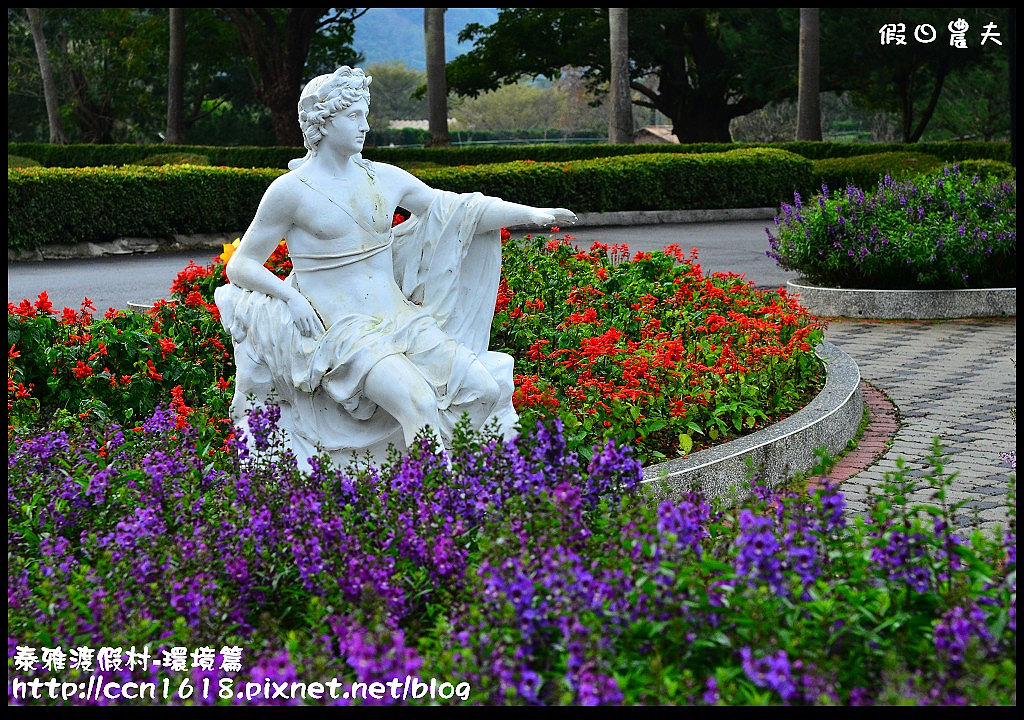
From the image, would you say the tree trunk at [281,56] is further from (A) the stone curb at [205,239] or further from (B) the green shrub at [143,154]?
(A) the stone curb at [205,239]

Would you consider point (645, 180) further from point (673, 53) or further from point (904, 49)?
point (673, 53)

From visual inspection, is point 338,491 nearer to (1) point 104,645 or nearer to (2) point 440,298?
(1) point 104,645

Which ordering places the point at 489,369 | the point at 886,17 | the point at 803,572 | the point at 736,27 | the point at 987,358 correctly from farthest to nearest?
the point at 736,27 < the point at 886,17 < the point at 987,358 < the point at 489,369 < the point at 803,572

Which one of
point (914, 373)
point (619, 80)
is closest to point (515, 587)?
point (914, 373)

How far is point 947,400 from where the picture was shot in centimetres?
723

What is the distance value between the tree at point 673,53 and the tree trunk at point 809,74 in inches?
224

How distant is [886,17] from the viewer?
1201 inches

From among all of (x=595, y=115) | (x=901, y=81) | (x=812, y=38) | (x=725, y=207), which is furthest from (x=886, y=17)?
(x=595, y=115)

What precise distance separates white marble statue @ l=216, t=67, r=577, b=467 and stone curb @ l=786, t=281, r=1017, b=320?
238 inches

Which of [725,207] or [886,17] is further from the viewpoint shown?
[886,17]

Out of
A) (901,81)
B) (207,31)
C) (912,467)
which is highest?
(207,31)

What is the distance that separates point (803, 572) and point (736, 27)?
32341 mm

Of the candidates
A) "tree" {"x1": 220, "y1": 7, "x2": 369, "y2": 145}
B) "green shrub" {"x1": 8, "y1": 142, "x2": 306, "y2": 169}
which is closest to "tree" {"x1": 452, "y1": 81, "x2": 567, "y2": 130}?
"green shrub" {"x1": 8, "y1": 142, "x2": 306, "y2": 169}

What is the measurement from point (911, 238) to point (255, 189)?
10.3m
